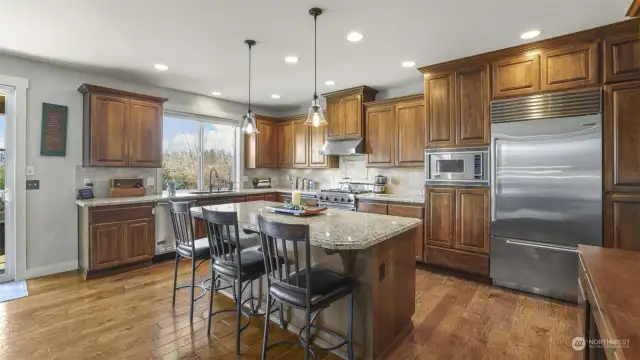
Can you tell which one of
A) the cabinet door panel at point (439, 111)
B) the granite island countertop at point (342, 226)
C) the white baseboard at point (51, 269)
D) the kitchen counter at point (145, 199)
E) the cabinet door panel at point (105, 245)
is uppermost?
the cabinet door panel at point (439, 111)

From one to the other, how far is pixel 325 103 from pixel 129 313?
4.17 meters

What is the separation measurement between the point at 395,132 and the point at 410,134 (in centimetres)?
24

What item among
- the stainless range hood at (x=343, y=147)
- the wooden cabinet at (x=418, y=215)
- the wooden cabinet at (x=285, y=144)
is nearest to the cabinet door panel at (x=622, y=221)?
the wooden cabinet at (x=418, y=215)

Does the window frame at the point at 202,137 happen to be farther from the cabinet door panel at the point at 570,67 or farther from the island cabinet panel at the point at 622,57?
the island cabinet panel at the point at 622,57

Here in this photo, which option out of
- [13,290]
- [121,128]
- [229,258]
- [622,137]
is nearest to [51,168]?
[121,128]

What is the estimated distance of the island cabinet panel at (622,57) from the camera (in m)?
2.71

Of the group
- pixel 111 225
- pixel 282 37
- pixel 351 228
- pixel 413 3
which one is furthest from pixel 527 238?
pixel 111 225

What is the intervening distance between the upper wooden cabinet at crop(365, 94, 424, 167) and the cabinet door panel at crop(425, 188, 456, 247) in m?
0.62

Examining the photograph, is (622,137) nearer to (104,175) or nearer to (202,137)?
(202,137)

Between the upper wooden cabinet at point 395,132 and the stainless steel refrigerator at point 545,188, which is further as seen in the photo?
the upper wooden cabinet at point 395,132

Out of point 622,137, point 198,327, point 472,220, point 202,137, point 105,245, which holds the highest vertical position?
point 202,137

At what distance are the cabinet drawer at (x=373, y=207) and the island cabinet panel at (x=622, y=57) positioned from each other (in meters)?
2.60

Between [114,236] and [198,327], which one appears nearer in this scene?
[198,327]

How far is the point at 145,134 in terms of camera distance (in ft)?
14.1
